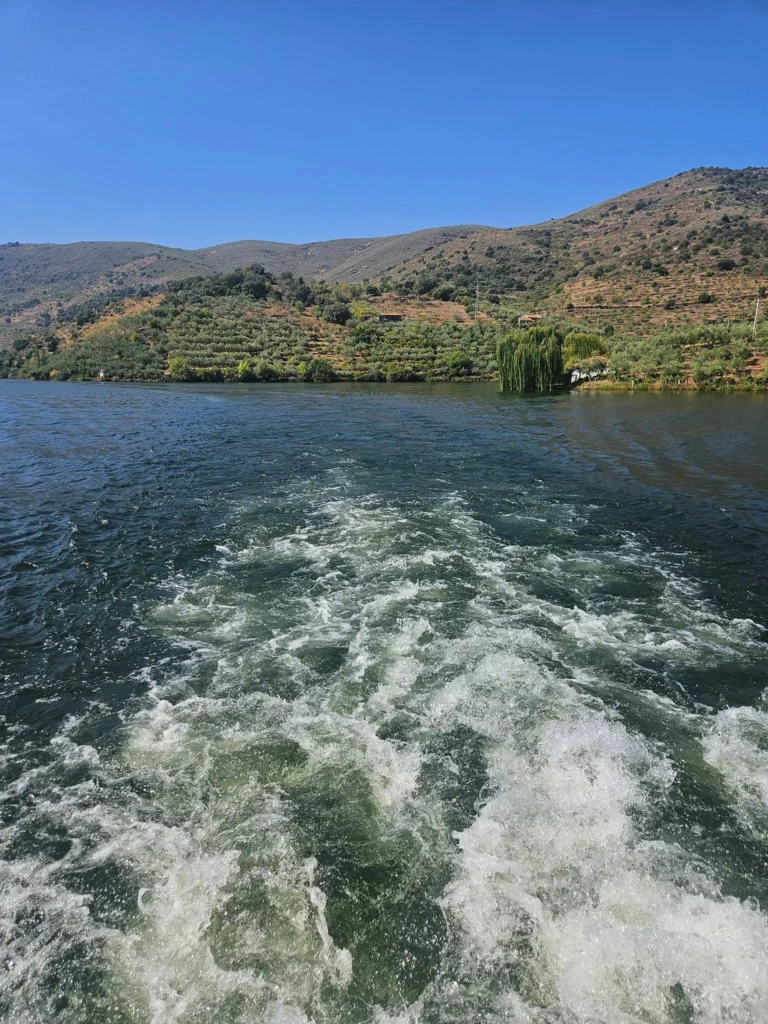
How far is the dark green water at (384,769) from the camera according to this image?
13.2 ft

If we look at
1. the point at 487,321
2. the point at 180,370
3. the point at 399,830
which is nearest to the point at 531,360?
the point at 487,321

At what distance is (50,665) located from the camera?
788cm

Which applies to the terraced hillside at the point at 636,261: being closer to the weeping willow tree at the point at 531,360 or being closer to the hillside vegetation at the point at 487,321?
the hillside vegetation at the point at 487,321

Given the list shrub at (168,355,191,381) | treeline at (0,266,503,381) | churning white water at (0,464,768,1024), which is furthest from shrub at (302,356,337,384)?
churning white water at (0,464,768,1024)

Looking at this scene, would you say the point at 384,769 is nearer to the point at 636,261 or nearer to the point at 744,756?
the point at 744,756

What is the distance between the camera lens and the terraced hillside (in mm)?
74000

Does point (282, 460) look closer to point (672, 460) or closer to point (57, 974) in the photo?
point (672, 460)

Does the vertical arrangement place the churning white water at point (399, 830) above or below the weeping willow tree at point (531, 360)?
below

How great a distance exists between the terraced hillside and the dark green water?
6731cm

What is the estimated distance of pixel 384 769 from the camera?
5914 millimetres

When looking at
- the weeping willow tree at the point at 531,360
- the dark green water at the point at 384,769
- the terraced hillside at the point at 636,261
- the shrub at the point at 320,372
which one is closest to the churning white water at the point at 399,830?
the dark green water at the point at 384,769

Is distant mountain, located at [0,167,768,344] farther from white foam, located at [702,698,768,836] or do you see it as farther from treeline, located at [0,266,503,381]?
white foam, located at [702,698,768,836]

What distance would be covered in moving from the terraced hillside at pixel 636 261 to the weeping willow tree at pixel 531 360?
74.5ft

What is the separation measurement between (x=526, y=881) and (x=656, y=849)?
4.36 ft
